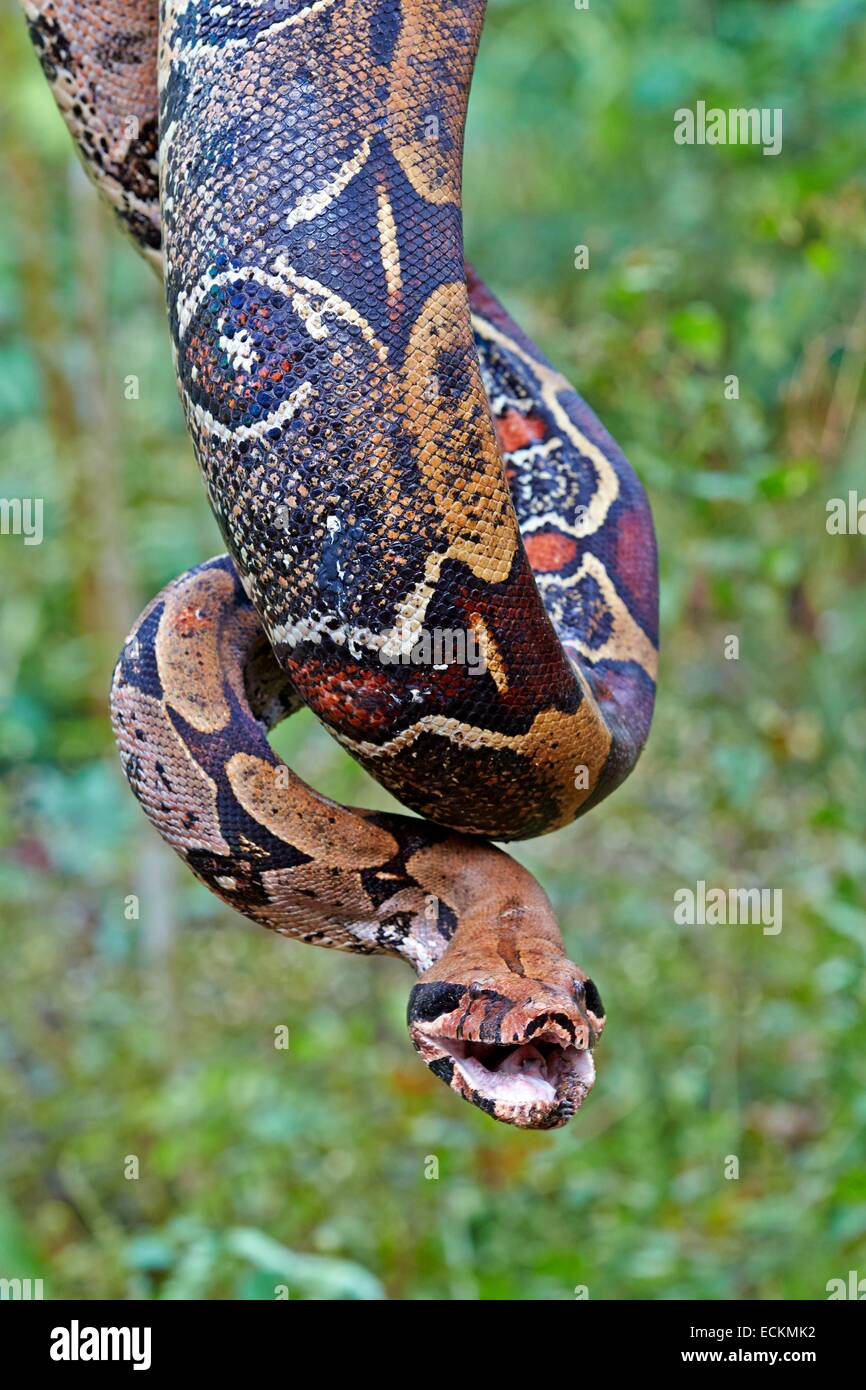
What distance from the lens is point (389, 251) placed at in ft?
6.72

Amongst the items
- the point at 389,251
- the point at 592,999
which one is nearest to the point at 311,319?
the point at 389,251

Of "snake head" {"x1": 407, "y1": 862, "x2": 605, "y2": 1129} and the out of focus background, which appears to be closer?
"snake head" {"x1": 407, "y1": 862, "x2": 605, "y2": 1129}

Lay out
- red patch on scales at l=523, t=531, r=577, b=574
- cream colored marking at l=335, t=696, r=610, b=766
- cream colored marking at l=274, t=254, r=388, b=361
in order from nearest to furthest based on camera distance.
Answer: cream colored marking at l=274, t=254, r=388, b=361 → cream colored marking at l=335, t=696, r=610, b=766 → red patch on scales at l=523, t=531, r=577, b=574

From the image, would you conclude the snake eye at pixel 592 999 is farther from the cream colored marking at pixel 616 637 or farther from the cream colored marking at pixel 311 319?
the cream colored marking at pixel 311 319

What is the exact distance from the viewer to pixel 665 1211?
4949mm

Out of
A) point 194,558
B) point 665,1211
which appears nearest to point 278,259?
point 665,1211

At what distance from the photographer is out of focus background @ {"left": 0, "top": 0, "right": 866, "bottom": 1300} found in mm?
4367

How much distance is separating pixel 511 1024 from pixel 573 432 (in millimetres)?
1484

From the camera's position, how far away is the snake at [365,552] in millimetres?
2018

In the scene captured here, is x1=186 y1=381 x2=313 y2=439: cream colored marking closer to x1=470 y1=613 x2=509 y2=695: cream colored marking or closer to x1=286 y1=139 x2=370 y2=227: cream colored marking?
x1=286 y1=139 x2=370 y2=227: cream colored marking

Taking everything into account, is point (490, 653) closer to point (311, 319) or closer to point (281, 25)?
point (311, 319)

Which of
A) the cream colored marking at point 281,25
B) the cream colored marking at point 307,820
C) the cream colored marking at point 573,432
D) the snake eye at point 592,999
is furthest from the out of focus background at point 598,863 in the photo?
the cream colored marking at point 281,25

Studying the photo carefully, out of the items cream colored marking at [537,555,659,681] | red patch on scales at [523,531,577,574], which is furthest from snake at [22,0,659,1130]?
red patch on scales at [523,531,577,574]
